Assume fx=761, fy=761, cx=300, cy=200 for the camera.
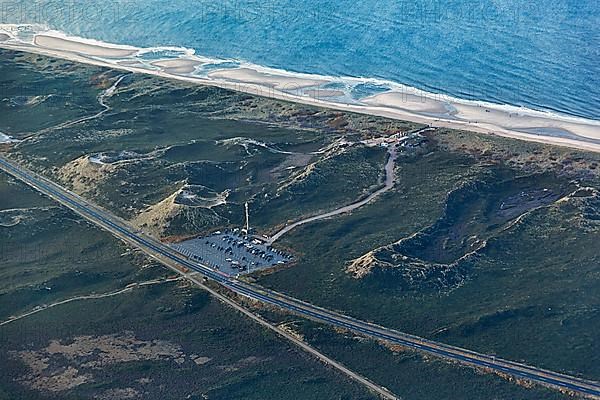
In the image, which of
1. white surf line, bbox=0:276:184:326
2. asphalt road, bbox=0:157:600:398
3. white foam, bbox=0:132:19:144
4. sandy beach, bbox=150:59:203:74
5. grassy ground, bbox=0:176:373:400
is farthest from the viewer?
sandy beach, bbox=150:59:203:74

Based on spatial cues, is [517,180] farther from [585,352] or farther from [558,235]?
[585,352]

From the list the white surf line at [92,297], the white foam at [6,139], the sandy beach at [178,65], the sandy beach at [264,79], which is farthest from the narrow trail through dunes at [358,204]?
the sandy beach at [178,65]

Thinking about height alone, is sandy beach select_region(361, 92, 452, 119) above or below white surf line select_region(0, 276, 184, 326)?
above

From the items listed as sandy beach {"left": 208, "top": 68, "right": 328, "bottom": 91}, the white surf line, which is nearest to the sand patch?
sandy beach {"left": 208, "top": 68, "right": 328, "bottom": 91}

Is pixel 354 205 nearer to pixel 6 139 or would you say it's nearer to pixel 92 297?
pixel 92 297

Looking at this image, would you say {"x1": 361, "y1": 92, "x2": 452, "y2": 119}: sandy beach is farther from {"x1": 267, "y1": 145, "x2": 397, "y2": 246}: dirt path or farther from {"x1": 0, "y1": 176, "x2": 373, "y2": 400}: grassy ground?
{"x1": 0, "y1": 176, "x2": 373, "y2": 400}: grassy ground

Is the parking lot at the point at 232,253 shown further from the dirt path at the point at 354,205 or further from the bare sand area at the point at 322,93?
the bare sand area at the point at 322,93

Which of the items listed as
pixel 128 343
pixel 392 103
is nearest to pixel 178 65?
pixel 392 103
